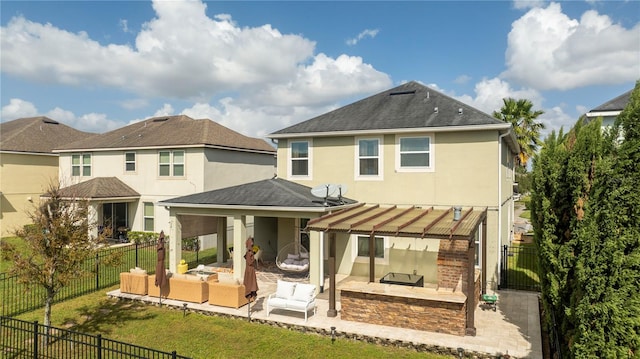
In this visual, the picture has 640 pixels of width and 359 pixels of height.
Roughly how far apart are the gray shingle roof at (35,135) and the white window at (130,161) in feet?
27.5

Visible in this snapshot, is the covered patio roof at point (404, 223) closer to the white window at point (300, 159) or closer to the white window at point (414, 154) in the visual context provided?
the white window at point (414, 154)

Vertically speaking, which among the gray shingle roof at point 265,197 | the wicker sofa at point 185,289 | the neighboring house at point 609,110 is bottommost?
the wicker sofa at point 185,289

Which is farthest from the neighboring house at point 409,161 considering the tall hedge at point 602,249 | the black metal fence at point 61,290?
the black metal fence at point 61,290

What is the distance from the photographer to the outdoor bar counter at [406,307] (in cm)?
1003

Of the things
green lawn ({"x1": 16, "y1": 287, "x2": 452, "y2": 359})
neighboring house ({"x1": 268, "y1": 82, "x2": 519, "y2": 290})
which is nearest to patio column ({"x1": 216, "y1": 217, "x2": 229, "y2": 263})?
neighboring house ({"x1": 268, "y1": 82, "x2": 519, "y2": 290})

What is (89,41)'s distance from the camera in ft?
65.6

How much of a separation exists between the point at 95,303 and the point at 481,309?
43.0 feet

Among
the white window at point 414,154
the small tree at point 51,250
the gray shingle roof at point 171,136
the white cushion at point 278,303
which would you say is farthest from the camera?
the gray shingle roof at point 171,136

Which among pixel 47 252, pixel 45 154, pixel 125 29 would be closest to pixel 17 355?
pixel 47 252

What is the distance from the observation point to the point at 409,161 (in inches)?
629

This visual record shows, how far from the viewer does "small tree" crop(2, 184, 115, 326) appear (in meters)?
9.71

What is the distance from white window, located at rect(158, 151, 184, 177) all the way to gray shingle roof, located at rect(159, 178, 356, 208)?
817cm

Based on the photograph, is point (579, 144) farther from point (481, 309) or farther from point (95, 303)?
point (95, 303)

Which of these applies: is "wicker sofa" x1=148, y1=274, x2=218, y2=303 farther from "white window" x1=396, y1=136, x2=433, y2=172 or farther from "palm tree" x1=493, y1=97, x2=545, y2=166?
"palm tree" x1=493, y1=97, x2=545, y2=166
